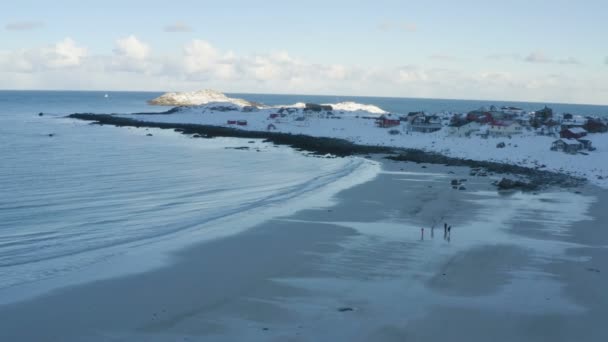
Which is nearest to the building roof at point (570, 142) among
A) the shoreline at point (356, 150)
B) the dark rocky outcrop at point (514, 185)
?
the shoreline at point (356, 150)

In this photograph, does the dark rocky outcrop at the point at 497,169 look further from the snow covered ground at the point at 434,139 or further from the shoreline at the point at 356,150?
the snow covered ground at the point at 434,139

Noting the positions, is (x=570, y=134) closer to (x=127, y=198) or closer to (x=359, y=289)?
(x=127, y=198)

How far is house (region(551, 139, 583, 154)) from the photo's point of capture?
55375mm

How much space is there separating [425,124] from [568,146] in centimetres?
3208

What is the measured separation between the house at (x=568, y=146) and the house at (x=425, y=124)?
27.4 metres

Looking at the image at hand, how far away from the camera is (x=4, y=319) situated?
15.2 meters

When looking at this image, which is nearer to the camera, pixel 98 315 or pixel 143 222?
pixel 98 315

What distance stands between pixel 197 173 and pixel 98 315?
30857mm

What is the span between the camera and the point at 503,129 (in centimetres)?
7369

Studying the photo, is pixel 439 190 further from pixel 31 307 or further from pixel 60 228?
pixel 31 307

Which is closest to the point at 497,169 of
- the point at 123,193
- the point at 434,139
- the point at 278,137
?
the point at 434,139

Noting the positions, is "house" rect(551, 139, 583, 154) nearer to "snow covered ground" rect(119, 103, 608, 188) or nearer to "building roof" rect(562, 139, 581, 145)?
"building roof" rect(562, 139, 581, 145)

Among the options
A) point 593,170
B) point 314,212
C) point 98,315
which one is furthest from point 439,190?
point 98,315

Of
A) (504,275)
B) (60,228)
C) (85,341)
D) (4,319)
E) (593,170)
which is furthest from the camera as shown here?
(593,170)
